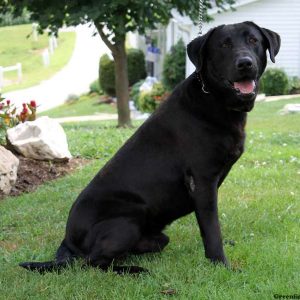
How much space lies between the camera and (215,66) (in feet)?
12.2

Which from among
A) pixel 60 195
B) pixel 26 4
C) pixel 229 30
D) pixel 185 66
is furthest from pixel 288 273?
pixel 185 66

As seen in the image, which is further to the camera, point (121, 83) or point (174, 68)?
point (174, 68)

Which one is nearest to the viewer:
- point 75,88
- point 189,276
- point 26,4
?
point 189,276

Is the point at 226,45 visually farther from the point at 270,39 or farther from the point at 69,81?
the point at 69,81

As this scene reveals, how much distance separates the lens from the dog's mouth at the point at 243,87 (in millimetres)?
3633

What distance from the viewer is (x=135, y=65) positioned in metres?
26.3

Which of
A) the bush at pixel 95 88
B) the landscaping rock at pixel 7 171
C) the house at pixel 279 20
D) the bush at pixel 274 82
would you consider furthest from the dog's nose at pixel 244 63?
the bush at pixel 95 88

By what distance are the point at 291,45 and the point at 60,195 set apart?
1822 cm

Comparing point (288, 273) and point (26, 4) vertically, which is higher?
point (26, 4)

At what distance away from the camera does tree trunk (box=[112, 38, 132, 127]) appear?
41.3 ft

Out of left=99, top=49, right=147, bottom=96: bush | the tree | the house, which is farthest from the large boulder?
left=99, top=49, right=147, bottom=96: bush

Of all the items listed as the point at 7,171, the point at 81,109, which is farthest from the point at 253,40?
the point at 81,109

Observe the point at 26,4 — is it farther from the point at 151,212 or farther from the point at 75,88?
the point at 75,88

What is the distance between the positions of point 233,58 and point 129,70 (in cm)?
2275
